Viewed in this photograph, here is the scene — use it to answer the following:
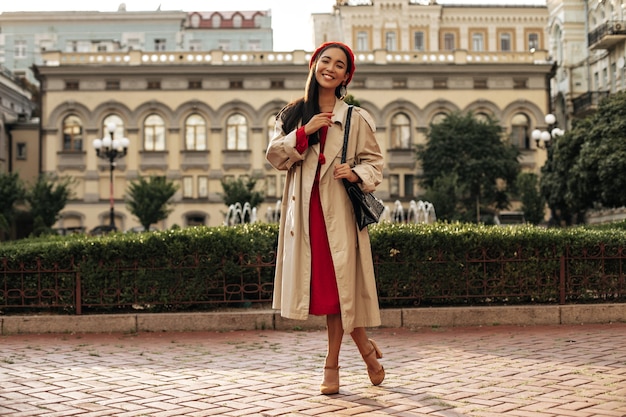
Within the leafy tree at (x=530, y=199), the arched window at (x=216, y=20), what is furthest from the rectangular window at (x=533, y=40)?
the arched window at (x=216, y=20)

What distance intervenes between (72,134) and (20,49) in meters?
16.5

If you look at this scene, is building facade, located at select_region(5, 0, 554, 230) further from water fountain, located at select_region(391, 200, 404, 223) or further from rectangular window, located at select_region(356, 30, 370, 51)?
rectangular window, located at select_region(356, 30, 370, 51)

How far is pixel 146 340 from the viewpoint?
8742 millimetres

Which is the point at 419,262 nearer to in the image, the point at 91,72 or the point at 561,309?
the point at 561,309

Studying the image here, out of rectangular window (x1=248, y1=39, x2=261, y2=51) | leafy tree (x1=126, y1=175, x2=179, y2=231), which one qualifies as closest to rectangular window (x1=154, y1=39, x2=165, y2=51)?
rectangular window (x1=248, y1=39, x2=261, y2=51)

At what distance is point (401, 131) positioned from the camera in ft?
159

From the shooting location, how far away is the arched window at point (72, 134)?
157 feet

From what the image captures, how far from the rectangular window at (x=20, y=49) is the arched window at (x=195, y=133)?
63.7ft

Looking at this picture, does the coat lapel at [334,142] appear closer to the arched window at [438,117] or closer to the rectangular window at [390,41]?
the arched window at [438,117]

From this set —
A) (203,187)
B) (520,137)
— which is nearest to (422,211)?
(520,137)

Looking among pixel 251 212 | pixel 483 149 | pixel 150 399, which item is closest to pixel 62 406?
pixel 150 399

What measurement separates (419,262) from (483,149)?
36140 mm

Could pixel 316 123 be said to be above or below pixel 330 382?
above

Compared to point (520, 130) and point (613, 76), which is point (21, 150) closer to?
point (520, 130)
